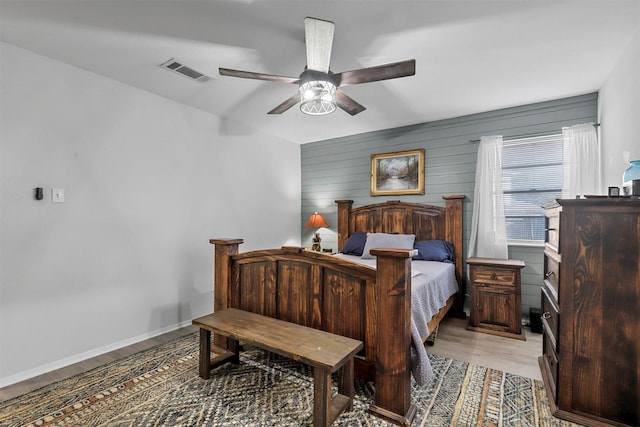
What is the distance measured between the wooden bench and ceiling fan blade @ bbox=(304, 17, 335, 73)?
187 cm

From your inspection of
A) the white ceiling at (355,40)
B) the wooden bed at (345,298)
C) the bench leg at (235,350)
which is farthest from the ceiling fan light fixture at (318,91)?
the bench leg at (235,350)

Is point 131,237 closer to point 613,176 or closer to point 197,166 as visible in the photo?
point 197,166

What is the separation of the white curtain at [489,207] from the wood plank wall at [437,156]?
5.4 inches

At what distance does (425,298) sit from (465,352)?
0.82 metres

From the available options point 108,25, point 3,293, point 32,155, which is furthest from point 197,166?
point 3,293

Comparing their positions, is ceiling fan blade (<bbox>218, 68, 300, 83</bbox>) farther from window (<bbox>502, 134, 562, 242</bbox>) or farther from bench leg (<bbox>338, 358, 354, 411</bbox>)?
window (<bbox>502, 134, 562, 242</bbox>)

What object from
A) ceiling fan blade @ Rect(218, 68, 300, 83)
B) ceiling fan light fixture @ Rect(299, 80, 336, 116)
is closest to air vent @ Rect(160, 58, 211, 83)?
ceiling fan blade @ Rect(218, 68, 300, 83)

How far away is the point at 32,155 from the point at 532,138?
4.99m

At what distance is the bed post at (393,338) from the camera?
72.4 inches

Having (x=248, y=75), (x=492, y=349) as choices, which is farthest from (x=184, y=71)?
(x=492, y=349)

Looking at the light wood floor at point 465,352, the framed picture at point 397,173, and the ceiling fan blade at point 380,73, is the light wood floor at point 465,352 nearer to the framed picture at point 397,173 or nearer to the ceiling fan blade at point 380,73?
the framed picture at point 397,173

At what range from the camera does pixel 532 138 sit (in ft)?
11.7

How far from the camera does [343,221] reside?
4.89m

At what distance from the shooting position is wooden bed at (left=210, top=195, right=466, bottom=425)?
1.86 m
